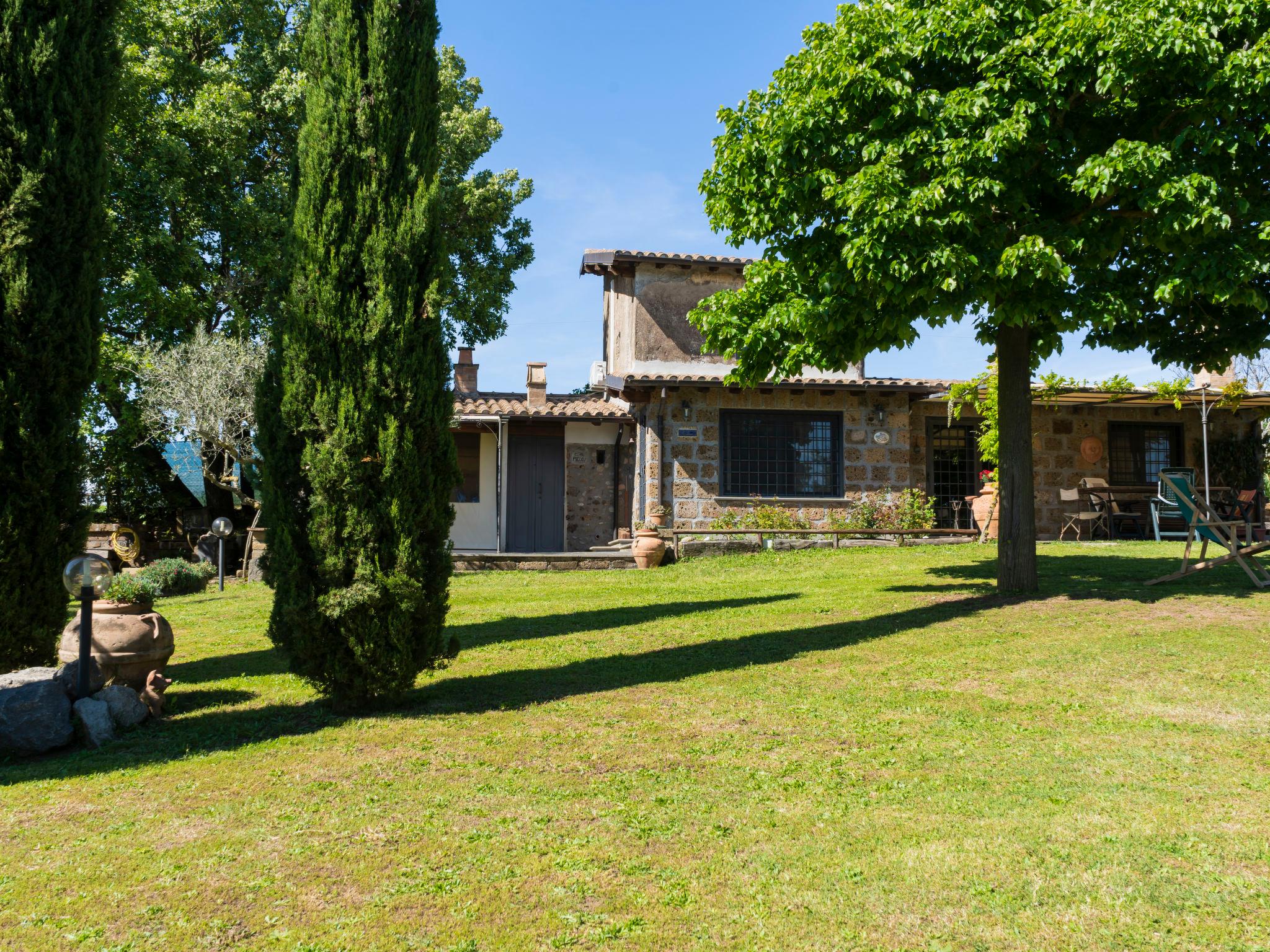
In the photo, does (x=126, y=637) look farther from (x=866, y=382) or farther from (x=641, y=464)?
(x=866, y=382)

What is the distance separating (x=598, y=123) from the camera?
10.7 meters

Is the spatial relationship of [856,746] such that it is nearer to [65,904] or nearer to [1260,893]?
[1260,893]

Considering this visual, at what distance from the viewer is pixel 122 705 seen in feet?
17.2

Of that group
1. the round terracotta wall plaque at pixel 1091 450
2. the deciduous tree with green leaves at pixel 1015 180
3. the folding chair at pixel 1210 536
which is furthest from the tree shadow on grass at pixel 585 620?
the round terracotta wall plaque at pixel 1091 450

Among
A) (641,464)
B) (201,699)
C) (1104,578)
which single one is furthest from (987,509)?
(201,699)

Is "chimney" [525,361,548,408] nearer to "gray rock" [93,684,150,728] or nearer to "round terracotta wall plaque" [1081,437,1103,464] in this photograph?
"round terracotta wall plaque" [1081,437,1103,464]

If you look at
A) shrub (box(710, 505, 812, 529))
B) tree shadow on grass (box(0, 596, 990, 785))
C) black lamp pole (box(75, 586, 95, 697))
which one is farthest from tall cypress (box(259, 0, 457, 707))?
shrub (box(710, 505, 812, 529))

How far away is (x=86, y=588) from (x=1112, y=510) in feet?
53.0

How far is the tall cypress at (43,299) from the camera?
5.69 m

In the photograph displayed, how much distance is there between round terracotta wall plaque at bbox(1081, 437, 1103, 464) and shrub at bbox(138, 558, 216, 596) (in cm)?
1583

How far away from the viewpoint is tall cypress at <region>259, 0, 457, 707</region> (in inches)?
210

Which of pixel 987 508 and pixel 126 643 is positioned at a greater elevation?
pixel 987 508

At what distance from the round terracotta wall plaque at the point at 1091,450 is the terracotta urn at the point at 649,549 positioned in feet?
28.7

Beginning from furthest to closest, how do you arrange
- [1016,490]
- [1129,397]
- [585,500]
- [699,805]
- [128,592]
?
[585,500] < [1129,397] < [1016,490] < [128,592] < [699,805]
